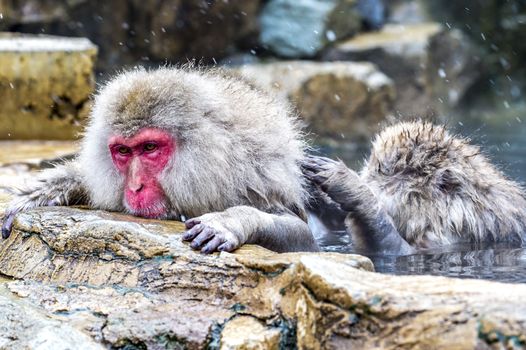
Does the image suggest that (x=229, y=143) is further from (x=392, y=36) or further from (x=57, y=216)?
(x=392, y=36)

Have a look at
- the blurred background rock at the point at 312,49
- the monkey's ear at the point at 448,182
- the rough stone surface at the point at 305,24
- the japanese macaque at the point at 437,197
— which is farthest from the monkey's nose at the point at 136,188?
the rough stone surface at the point at 305,24

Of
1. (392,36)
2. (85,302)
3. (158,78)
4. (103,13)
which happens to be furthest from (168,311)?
(392,36)

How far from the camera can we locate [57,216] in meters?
3.22

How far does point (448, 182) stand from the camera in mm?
4023

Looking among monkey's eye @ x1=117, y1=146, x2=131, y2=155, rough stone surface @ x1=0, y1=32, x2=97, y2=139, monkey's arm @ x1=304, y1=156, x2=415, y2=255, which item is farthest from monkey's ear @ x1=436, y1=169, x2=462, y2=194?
rough stone surface @ x1=0, y1=32, x2=97, y2=139

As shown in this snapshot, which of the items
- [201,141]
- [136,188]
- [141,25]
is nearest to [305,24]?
[141,25]

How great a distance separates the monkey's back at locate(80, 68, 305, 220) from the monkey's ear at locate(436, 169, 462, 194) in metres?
0.76

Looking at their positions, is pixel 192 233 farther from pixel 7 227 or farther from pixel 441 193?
pixel 441 193

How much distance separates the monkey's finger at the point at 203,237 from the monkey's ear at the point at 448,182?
5.02 ft

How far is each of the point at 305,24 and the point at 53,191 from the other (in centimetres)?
844

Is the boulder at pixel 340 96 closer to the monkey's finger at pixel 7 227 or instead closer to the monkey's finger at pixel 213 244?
the monkey's finger at pixel 7 227

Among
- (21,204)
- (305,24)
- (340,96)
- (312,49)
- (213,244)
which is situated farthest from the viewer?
(305,24)

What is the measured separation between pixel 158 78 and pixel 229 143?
1.29 ft

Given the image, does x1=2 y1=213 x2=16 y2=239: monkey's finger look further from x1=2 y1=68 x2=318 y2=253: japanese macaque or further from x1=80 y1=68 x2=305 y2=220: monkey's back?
x1=80 y1=68 x2=305 y2=220: monkey's back
